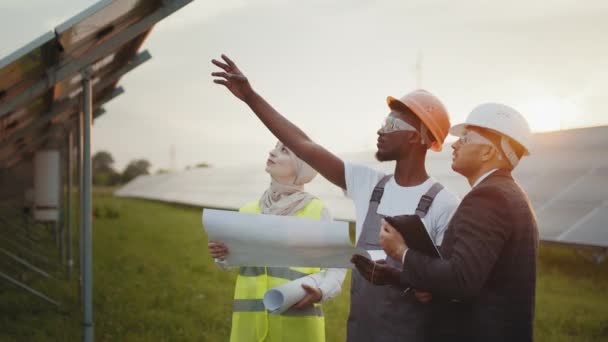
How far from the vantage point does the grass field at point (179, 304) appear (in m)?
6.27

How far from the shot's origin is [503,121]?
2045 millimetres

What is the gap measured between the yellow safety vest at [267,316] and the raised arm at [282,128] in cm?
55

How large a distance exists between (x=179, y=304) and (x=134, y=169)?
89920mm

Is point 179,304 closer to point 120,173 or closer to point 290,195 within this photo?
point 290,195

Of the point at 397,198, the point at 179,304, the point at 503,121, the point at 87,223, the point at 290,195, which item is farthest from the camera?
the point at 179,304

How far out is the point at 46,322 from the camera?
658cm

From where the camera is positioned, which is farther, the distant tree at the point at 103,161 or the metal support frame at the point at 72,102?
the distant tree at the point at 103,161

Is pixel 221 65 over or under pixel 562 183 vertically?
over

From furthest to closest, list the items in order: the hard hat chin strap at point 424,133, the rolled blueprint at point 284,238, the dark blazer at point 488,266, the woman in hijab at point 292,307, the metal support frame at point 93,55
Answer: the metal support frame at point 93,55, the woman in hijab at point 292,307, the hard hat chin strap at point 424,133, the rolled blueprint at point 284,238, the dark blazer at point 488,266

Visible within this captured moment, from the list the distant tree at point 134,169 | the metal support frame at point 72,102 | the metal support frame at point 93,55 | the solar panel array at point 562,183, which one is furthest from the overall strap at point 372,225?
the distant tree at point 134,169

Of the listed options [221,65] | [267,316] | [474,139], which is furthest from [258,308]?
[474,139]

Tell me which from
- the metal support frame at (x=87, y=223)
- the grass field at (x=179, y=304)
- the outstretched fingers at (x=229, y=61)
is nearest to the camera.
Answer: the outstretched fingers at (x=229, y=61)

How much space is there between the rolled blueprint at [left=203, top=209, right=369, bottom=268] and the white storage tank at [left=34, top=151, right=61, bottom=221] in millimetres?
10397

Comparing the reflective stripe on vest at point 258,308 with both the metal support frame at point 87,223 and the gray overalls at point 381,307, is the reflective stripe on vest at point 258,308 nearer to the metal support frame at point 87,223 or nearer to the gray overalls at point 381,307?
the gray overalls at point 381,307
